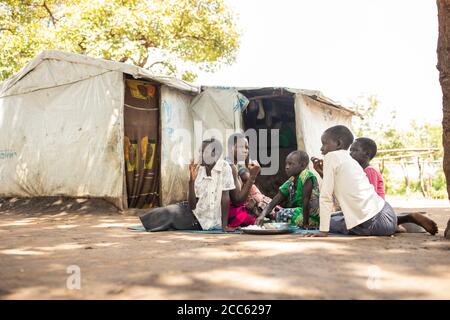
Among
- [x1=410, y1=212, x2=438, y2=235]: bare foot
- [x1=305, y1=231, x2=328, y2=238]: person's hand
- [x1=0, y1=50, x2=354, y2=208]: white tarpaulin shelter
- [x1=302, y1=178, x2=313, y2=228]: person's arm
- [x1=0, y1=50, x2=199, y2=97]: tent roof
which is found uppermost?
[x1=0, y1=50, x2=199, y2=97]: tent roof

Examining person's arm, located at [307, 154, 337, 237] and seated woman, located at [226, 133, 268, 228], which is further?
seated woman, located at [226, 133, 268, 228]

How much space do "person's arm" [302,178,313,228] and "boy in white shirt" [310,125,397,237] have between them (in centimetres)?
53

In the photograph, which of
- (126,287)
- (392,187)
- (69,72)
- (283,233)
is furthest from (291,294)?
Result: (392,187)

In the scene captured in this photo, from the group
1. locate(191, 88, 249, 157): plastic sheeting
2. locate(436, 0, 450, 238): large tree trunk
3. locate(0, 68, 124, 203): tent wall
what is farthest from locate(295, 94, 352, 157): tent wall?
locate(436, 0, 450, 238): large tree trunk

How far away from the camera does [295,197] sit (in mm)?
4703

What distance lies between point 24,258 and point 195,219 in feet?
6.84

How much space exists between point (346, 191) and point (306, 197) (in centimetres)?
73

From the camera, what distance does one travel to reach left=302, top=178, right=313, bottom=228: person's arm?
13.9 ft

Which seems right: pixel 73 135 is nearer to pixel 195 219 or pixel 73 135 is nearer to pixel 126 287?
pixel 195 219

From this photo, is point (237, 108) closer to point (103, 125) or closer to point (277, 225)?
point (103, 125)

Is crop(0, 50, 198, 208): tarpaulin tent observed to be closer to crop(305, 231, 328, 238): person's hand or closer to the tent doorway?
the tent doorway

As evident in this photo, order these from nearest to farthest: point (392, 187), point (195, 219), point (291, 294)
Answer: point (291, 294) → point (195, 219) → point (392, 187)

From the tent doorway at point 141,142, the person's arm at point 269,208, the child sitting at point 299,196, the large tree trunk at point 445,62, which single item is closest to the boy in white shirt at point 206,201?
the person's arm at point 269,208
